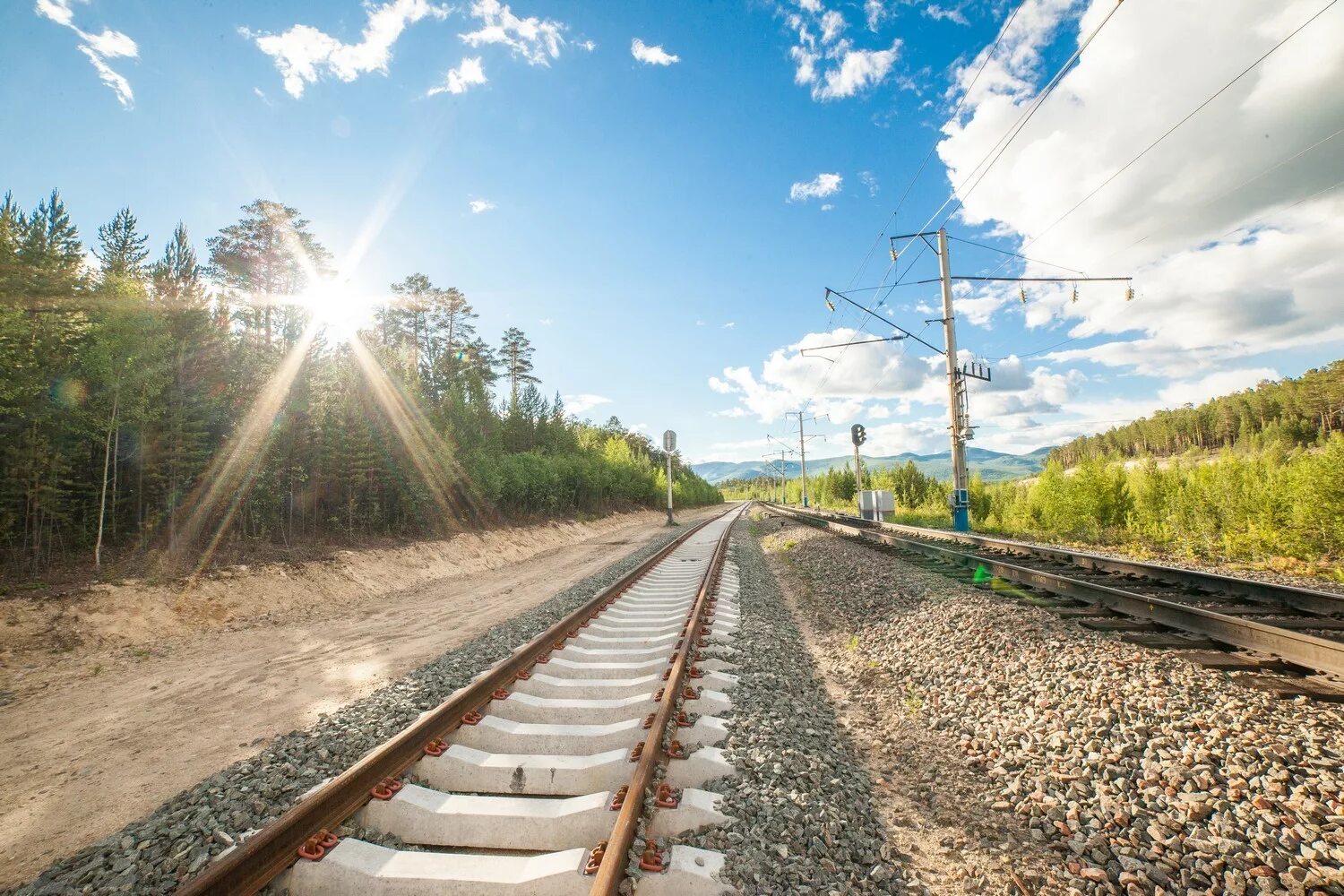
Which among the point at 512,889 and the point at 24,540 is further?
the point at 24,540

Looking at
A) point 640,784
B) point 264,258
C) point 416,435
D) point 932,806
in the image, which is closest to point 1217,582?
point 932,806

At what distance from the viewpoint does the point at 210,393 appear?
1253 cm

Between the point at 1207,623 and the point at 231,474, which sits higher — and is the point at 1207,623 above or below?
below

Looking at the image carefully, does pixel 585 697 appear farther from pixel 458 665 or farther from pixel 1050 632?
pixel 1050 632

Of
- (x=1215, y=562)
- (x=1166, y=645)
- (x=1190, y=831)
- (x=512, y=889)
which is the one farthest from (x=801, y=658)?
(x=1215, y=562)

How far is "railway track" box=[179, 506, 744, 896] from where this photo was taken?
230 centimetres

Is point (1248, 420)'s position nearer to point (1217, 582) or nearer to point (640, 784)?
point (1217, 582)

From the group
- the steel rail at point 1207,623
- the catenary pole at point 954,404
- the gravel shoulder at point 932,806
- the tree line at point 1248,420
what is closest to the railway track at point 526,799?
the gravel shoulder at point 932,806

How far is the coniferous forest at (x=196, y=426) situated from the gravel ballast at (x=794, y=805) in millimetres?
11399

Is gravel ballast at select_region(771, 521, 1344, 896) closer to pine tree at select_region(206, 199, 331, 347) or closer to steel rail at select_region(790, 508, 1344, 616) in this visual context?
steel rail at select_region(790, 508, 1344, 616)

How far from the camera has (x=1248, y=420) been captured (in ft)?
303

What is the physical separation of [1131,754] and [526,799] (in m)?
3.43

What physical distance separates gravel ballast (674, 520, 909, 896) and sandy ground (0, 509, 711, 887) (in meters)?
3.60

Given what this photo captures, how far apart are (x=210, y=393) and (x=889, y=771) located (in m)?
15.1
